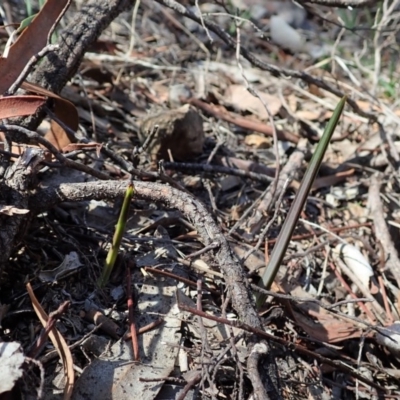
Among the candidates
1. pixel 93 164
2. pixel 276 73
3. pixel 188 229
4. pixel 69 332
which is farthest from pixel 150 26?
pixel 69 332

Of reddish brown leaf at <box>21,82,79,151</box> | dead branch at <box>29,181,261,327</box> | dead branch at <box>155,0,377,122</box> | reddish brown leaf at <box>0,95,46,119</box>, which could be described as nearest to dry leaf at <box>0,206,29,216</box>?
dead branch at <box>29,181,261,327</box>

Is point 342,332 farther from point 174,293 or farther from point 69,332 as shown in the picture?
point 69,332

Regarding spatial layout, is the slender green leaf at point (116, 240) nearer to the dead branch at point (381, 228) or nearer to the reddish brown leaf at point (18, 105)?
the reddish brown leaf at point (18, 105)

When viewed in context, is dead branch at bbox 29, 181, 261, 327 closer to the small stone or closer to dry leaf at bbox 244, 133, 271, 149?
the small stone

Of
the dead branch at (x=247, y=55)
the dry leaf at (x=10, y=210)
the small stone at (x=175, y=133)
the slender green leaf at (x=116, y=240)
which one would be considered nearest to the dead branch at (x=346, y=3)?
the dead branch at (x=247, y=55)

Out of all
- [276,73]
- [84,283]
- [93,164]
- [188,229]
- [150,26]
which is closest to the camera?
[84,283]

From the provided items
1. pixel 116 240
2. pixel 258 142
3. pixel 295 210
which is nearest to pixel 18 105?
pixel 116 240
